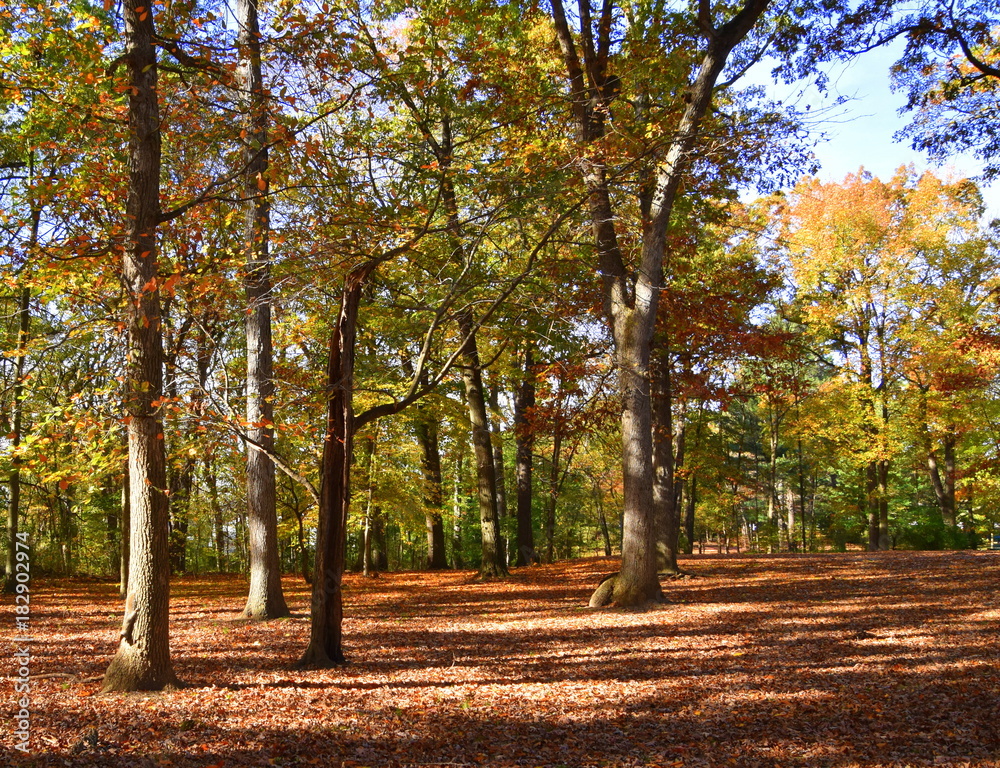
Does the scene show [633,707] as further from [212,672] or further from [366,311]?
[366,311]

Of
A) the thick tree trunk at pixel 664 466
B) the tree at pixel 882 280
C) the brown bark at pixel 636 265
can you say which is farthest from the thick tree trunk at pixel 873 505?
the brown bark at pixel 636 265

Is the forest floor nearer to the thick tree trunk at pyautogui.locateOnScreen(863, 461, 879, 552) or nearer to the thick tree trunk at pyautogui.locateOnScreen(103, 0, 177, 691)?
the thick tree trunk at pyautogui.locateOnScreen(103, 0, 177, 691)

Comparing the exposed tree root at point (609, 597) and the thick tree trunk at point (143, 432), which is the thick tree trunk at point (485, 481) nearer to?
the exposed tree root at point (609, 597)

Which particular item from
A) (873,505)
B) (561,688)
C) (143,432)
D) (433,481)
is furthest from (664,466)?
(873,505)

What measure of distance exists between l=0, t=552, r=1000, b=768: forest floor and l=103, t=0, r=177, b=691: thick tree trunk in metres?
0.30

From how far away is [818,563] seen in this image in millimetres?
16562

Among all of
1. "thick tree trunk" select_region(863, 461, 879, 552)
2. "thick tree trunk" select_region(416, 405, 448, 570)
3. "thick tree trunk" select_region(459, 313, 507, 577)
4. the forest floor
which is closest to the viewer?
the forest floor

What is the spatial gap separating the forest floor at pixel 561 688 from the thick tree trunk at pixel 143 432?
30cm

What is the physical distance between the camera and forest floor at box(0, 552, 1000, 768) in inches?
187

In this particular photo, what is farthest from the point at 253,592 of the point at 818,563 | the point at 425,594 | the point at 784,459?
the point at 784,459

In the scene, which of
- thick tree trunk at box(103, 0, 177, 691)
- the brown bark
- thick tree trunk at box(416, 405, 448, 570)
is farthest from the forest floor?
thick tree trunk at box(416, 405, 448, 570)

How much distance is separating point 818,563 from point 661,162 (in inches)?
439

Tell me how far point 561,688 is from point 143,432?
434cm

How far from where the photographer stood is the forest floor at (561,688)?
4758mm
